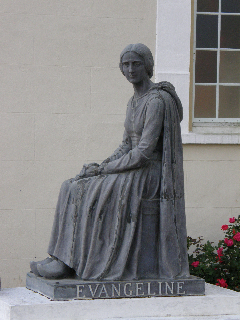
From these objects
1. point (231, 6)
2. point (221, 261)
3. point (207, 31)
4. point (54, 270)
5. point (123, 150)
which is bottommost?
point (221, 261)

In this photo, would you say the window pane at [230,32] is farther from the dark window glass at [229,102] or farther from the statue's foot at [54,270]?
the statue's foot at [54,270]

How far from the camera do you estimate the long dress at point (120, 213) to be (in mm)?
5207

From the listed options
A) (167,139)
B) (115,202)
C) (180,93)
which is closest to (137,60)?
(167,139)

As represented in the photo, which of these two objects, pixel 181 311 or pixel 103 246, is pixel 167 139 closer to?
pixel 103 246

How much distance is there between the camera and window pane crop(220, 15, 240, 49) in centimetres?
885

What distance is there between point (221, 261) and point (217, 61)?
8.53ft

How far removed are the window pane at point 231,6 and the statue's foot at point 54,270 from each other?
15.3 feet

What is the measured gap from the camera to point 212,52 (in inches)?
349

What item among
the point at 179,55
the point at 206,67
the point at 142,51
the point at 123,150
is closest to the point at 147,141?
the point at 123,150

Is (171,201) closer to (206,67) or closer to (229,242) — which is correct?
(229,242)

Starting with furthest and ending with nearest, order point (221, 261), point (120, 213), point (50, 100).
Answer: point (50, 100) → point (221, 261) → point (120, 213)

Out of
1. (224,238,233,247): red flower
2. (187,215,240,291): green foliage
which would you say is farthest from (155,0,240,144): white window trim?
(224,238,233,247): red flower

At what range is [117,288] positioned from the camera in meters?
5.11

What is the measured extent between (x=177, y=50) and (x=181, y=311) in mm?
3996
